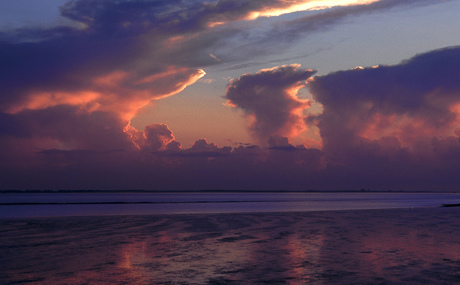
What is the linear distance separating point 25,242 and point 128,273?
9.94 metres

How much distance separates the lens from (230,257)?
16672 mm

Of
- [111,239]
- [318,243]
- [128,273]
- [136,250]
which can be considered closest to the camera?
[128,273]

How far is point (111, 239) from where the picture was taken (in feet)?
74.4

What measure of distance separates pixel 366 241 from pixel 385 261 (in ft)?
20.1

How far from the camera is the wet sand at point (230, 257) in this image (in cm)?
1280

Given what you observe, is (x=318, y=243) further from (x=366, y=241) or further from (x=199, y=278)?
(x=199, y=278)

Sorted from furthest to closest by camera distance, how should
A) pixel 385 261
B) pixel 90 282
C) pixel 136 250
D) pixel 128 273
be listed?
pixel 136 250 → pixel 385 261 → pixel 128 273 → pixel 90 282

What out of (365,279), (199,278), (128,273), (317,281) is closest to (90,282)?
(128,273)

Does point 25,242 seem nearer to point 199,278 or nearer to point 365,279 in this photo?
point 199,278

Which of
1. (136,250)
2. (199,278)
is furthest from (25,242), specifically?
(199,278)

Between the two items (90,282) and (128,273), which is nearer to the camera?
(90,282)

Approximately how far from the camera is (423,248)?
1952 cm

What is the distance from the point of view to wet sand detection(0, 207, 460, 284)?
12.8 m

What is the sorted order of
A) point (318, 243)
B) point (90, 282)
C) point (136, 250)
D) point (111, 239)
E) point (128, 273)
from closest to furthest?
point (90, 282) → point (128, 273) → point (136, 250) → point (318, 243) → point (111, 239)
